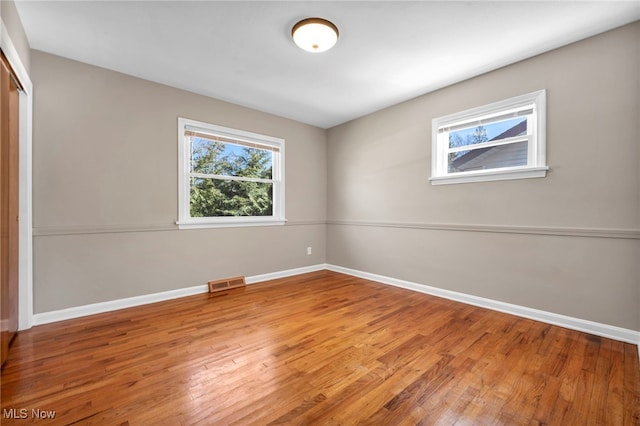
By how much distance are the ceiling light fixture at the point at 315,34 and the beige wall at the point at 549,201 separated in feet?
5.64

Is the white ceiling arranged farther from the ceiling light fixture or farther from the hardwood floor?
the hardwood floor

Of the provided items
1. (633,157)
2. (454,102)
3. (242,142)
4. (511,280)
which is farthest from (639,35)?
(242,142)

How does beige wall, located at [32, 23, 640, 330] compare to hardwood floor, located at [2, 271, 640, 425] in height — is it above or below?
above

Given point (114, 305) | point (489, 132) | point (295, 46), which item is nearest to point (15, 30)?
point (295, 46)

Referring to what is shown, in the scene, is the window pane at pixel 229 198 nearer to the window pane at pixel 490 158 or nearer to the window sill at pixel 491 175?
the window sill at pixel 491 175

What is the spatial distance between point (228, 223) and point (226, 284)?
2.64 feet

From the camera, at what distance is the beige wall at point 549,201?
2219 mm

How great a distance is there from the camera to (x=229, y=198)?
3809mm

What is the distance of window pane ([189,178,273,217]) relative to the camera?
353cm

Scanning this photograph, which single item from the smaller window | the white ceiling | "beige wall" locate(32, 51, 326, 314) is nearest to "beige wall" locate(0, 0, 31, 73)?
the white ceiling

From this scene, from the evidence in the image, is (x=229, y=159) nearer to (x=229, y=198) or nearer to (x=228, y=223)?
(x=229, y=198)

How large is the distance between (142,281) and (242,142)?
7.00ft

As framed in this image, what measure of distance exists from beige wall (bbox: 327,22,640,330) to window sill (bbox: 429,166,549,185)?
60mm

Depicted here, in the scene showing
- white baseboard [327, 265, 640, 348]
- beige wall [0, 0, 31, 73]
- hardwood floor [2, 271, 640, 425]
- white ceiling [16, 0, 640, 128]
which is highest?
white ceiling [16, 0, 640, 128]
